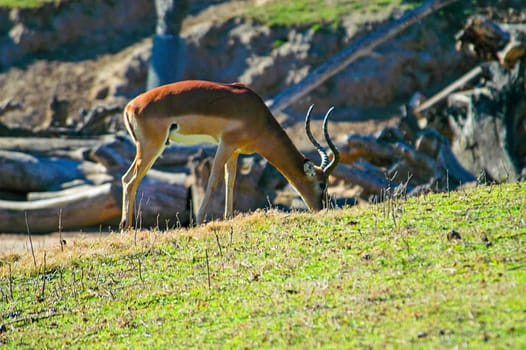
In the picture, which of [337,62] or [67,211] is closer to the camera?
[67,211]

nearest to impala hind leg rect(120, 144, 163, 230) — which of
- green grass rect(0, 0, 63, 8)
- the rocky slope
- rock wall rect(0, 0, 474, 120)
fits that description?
the rocky slope

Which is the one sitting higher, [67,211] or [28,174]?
[28,174]

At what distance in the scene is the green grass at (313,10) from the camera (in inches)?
1061

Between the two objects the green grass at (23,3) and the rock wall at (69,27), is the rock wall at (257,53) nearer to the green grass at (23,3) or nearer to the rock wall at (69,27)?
the rock wall at (69,27)

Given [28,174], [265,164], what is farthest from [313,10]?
[28,174]

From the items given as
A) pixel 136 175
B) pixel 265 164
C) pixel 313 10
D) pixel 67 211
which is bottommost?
pixel 67 211

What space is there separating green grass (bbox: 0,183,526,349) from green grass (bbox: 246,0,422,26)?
17.3 meters

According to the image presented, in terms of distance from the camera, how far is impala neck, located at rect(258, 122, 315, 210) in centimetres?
1259

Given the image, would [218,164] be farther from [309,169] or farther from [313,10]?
[313,10]

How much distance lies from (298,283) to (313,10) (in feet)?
70.2

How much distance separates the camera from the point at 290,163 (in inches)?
500

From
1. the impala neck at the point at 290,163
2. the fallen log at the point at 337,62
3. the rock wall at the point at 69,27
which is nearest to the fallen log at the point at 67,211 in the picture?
the impala neck at the point at 290,163

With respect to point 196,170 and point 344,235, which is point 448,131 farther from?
point 344,235

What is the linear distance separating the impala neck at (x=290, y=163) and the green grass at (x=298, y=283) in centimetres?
234
